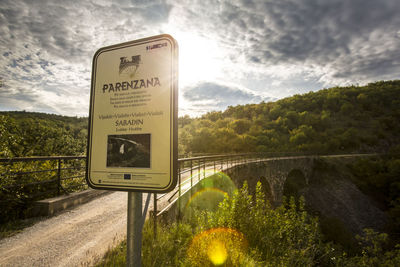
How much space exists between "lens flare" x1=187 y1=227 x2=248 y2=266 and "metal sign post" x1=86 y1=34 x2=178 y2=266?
200cm

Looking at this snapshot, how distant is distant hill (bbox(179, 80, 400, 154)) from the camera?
4775cm

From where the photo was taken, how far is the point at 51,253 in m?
3.56

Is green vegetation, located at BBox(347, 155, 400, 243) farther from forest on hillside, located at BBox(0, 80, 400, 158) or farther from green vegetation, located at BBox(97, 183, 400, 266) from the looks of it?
green vegetation, located at BBox(97, 183, 400, 266)

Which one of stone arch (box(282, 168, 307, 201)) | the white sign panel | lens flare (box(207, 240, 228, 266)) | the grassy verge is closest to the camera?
the white sign panel

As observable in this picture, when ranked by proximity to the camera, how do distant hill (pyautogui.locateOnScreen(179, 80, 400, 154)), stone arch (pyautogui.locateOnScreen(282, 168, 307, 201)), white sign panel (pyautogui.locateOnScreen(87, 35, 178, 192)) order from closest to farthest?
white sign panel (pyautogui.locateOnScreen(87, 35, 178, 192)), stone arch (pyautogui.locateOnScreen(282, 168, 307, 201)), distant hill (pyautogui.locateOnScreen(179, 80, 400, 154))

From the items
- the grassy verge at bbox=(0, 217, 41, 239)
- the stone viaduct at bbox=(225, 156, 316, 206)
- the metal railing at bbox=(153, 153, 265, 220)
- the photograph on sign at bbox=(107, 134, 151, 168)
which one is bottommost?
the stone viaduct at bbox=(225, 156, 316, 206)

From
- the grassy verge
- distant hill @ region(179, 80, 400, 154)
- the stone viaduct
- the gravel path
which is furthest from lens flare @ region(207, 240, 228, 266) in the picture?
distant hill @ region(179, 80, 400, 154)

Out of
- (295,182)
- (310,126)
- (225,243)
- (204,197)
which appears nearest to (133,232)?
(225,243)

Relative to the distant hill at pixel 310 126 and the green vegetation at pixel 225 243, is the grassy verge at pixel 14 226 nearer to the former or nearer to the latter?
the green vegetation at pixel 225 243

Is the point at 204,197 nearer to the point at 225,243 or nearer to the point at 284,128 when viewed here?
the point at 225,243

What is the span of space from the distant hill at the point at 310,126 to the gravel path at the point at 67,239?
28.4 meters

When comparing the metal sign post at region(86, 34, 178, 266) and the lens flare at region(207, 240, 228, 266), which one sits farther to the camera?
the lens flare at region(207, 240, 228, 266)

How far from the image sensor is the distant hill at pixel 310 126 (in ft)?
157

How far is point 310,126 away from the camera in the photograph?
69062mm
